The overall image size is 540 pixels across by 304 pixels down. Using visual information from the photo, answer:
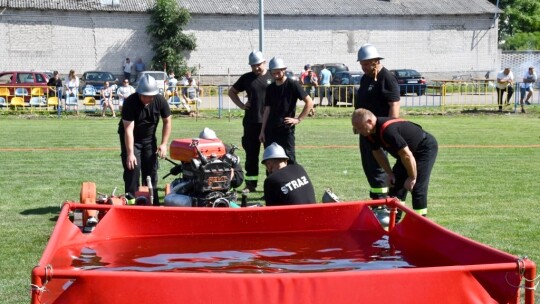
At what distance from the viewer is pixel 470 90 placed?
35.3 metres

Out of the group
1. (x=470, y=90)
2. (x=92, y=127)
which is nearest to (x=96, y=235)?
(x=92, y=127)

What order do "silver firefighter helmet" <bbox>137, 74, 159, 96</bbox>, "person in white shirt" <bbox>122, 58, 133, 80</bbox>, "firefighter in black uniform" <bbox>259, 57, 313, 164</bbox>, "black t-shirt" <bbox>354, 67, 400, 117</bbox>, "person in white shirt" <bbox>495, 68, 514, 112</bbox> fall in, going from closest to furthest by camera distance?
1. "black t-shirt" <bbox>354, 67, 400, 117</bbox>
2. "silver firefighter helmet" <bbox>137, 74, 159, 96</bbox>
3. "firefighter in black uniform" <bbox>259, 57, 313, 164</bbox>
4. "person in white shirt" <bbox>495, 68, 514, 112</bbox>
5. "person in white shirt" <bbox>122, 58, 133, 80</bbox>

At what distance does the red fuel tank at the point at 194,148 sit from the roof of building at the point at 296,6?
43.8m

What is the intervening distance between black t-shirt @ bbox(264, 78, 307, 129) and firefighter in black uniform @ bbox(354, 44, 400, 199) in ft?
4.81

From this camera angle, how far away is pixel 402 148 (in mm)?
8594

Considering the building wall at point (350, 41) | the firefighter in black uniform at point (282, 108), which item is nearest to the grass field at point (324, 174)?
the firefighter in black uniform at point (282, 108)

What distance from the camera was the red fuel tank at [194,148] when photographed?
10203 mm

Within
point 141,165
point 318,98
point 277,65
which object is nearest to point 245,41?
point 318,98

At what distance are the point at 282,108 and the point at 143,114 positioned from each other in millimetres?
2134

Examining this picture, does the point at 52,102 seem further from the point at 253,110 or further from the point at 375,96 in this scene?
the point at 375,96

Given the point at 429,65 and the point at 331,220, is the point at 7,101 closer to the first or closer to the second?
the point at 331,220

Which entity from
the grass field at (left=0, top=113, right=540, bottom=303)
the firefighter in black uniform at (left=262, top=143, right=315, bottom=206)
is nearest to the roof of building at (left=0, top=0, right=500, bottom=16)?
the grass field at (left=0, top=113, right=540, bottom=303)

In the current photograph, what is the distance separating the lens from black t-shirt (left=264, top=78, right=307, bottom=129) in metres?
11.7

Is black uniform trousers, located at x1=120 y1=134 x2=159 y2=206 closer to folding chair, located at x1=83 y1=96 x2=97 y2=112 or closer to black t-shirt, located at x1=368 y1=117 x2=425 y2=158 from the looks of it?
black t-shirt, located at x1=368 y1=117 x2=425 y2=158
